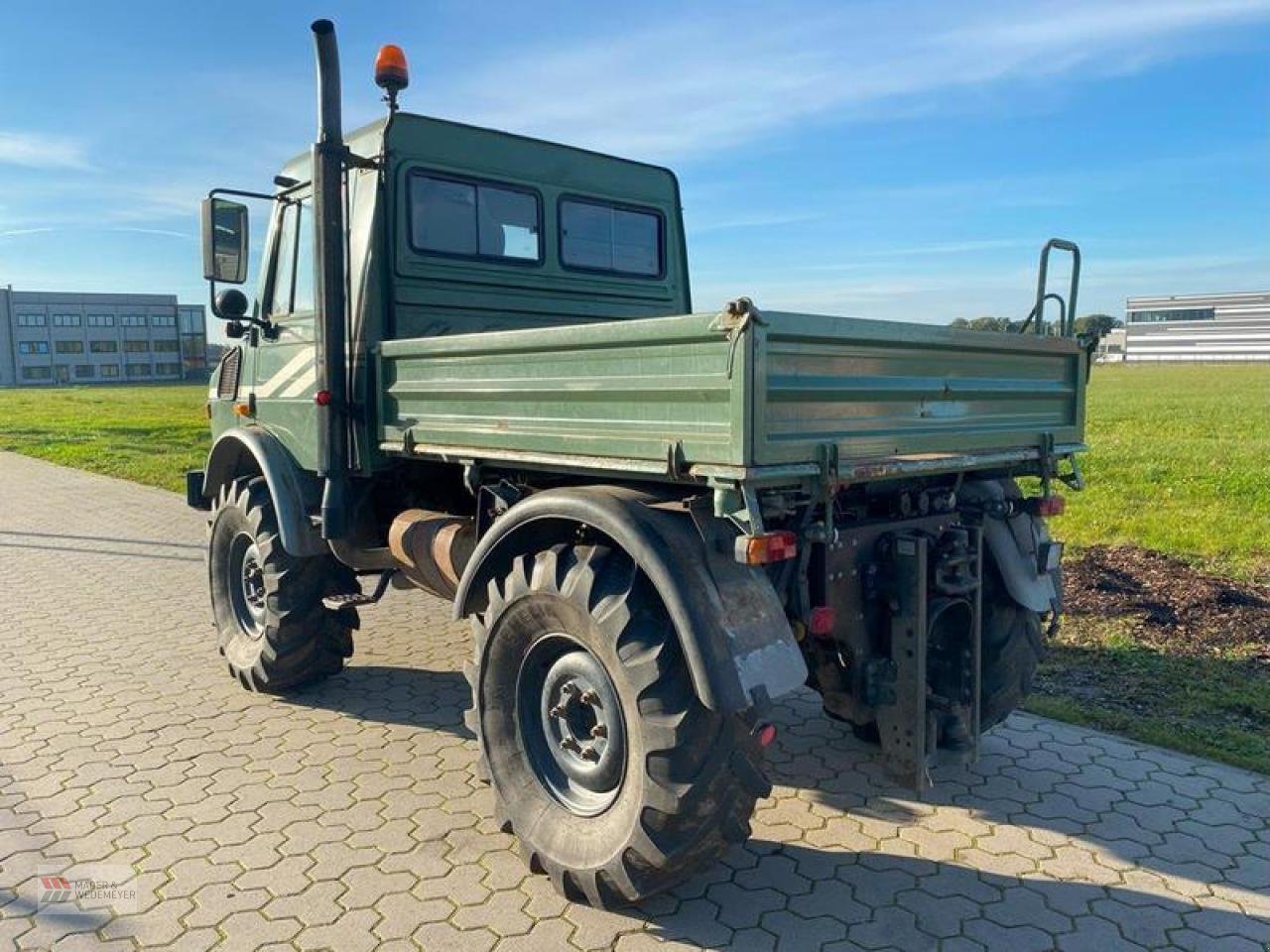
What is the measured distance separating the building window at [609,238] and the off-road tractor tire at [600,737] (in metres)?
2.44

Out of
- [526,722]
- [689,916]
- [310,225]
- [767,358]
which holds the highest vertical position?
[310,225]

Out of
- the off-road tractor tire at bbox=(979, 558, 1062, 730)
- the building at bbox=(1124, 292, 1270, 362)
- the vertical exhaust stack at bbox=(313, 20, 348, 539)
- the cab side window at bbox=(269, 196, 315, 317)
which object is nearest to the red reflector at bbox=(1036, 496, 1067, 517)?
the off-road tractor tire at bbox=(979, 558, 1062, 730)

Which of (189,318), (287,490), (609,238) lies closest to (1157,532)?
(609,238)

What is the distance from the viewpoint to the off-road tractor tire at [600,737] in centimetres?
308

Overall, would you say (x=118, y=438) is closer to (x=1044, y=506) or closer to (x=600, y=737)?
(x=600, y=737)

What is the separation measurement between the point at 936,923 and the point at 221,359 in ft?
16.7

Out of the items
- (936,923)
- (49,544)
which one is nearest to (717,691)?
(936,923)

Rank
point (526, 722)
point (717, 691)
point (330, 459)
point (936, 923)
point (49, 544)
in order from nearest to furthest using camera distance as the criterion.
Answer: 1. point (717, 691)
2. point (936, 923)
3. point (526, 722)
4. point (330, 459)
5. point (49, 544)

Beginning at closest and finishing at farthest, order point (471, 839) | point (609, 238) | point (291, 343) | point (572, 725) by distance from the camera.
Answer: point (572, 725) → point (471, 839) → point (291, 343) → point (609, 238)

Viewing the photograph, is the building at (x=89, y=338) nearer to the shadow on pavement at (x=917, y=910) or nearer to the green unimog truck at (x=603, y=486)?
the green unimog truck at (x=603, y=486)

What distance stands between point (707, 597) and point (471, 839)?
161cm

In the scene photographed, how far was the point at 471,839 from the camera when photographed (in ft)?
12.7

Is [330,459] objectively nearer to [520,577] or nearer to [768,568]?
[520,577]

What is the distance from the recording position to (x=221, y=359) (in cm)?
610
